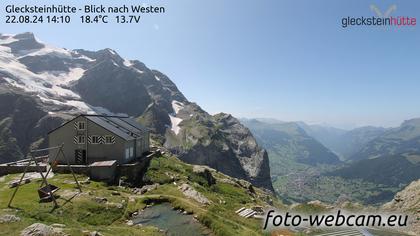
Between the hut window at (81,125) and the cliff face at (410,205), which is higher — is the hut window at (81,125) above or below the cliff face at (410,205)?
above

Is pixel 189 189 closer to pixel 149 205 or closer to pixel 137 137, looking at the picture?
pixel 149 205

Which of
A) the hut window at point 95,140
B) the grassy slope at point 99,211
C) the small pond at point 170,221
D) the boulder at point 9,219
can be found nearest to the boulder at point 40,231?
the grassy slope at point 99,211

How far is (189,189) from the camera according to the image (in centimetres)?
4816

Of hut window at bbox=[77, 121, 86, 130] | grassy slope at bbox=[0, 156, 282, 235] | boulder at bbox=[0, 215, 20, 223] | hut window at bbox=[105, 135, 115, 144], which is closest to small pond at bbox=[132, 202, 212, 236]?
grassy slope at bbox=[0, 156, 282, 235]

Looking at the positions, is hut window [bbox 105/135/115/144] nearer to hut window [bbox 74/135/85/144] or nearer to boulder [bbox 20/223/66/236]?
hut window [bbox 74/135/85/144]

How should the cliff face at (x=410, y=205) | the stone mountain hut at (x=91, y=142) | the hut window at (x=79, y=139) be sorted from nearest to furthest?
the cliff face at (x=410, y=205), the stone mountain hut at (x=91, y=142), the hut window at (x=79, y=139)

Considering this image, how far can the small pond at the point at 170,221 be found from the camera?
103ft

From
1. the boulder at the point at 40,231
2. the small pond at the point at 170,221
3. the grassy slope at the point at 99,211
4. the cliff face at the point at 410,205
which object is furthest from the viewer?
the cliff face at the point at 410,205

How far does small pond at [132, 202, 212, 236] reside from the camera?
31.3 m

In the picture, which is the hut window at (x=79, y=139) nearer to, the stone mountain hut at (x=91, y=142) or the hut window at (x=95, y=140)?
the stone mountain hut at (x=91, y=142)

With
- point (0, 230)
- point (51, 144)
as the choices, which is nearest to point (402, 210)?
point (0, 230)

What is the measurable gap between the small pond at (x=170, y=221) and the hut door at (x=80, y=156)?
25.4m

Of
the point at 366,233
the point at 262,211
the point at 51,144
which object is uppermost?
the point at 51,144

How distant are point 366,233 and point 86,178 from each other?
4094cm
